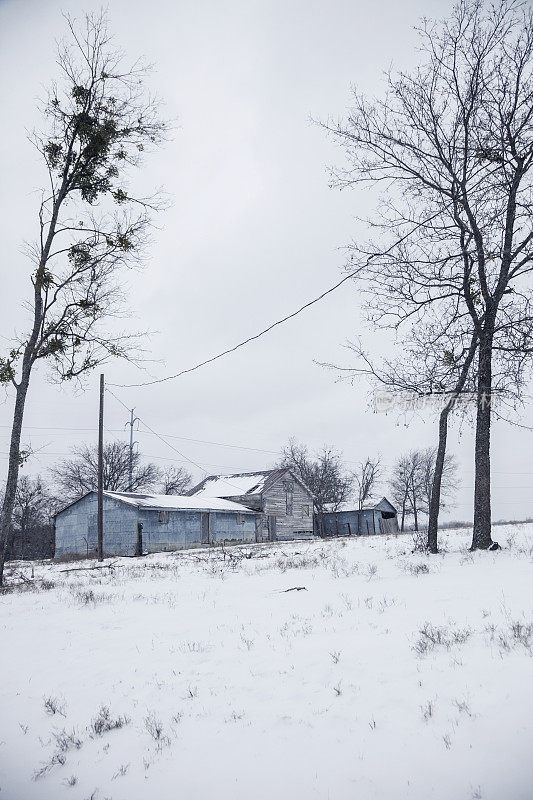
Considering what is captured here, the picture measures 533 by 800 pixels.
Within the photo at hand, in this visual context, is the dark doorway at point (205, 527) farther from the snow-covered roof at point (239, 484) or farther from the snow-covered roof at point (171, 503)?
the snow-covered roof at point (239, 484)

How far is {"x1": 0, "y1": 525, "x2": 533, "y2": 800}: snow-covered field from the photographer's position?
2.88 meters

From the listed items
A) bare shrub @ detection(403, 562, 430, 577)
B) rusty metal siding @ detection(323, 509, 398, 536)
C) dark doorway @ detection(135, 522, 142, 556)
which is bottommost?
rusty metal siding @ detection(323, 509, 398, 536)

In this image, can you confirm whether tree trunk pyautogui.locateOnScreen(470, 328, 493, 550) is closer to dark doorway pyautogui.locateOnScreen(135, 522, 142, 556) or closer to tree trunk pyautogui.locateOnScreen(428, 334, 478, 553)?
tree trunk pyautogui.locateOnScreen(428, 334, 478, 553)

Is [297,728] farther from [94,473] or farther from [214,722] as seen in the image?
[94,473]

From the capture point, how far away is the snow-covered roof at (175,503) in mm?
33094

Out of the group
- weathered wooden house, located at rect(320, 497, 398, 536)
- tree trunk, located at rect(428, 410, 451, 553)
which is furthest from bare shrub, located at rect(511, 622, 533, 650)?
weathered wooden house, located at rect(320, 497, 398, 536)

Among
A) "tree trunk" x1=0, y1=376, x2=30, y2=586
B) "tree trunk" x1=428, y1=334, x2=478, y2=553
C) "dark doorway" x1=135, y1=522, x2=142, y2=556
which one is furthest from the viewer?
"dark doorway" x1=135, y1=522, x2=142, y2=556

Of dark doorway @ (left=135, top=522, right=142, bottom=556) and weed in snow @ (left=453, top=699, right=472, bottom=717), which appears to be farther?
dark doorway @ (left=135, top=522, right=142, bottom=556)

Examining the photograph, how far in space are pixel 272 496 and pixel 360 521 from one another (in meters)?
Answer: 17.7

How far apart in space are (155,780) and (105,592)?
7788 mm

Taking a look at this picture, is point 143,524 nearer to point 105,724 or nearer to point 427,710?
point 105,724

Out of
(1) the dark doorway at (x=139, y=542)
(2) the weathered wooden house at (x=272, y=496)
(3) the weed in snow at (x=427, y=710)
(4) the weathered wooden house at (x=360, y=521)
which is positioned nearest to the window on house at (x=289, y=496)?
(2) the weathered wooden house at (x=272, y=496)

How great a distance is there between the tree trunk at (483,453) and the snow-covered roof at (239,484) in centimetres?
3345

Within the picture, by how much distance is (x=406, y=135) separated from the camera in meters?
12.8
